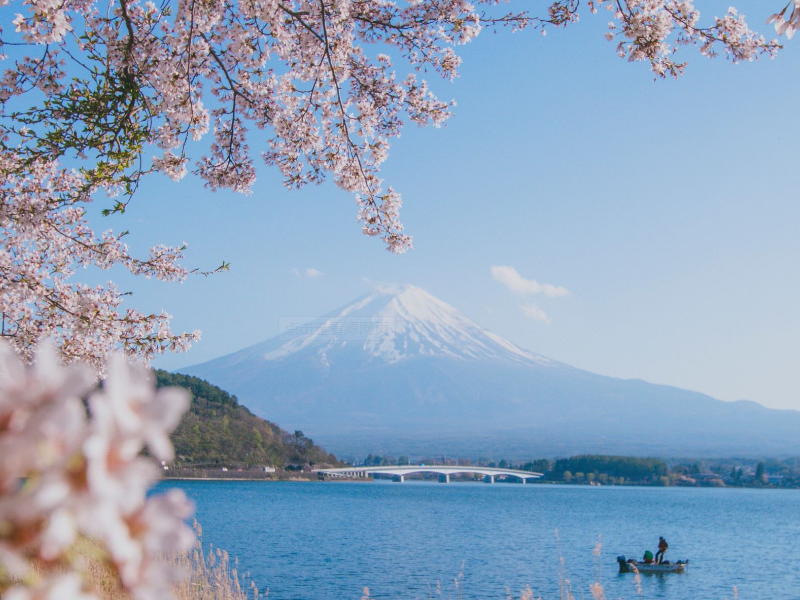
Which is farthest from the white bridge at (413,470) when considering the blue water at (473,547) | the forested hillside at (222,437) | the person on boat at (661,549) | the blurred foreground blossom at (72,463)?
the blurred foreground blossom at (72,463)

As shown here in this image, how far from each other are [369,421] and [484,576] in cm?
16718

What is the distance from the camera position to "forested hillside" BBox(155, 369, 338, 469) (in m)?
68.2

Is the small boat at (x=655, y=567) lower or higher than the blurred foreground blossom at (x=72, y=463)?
lower

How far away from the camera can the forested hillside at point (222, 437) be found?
68.2 metres

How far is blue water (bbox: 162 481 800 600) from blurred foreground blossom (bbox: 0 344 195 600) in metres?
8.43

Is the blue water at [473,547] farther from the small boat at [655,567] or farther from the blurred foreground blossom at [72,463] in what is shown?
the blurred foreground blossom at [72,463]

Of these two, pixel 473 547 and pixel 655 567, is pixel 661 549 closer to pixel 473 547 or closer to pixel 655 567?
pixel 655 567

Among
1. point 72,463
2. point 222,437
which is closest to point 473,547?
point 72,463

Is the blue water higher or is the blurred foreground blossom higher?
the blurred foreground blossom

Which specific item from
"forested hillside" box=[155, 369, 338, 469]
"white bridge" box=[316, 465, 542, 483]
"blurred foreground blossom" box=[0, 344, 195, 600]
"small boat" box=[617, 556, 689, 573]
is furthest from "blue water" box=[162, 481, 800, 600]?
"white bridge" box=[316, 465, 542, 483]

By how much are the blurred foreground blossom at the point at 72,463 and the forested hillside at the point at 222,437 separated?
65628 mm

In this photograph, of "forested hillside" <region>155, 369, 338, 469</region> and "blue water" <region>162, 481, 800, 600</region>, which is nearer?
"blue water" <region>162, 481, 800, 600</region>

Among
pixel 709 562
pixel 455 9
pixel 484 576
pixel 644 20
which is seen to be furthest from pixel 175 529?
pixel 709 562

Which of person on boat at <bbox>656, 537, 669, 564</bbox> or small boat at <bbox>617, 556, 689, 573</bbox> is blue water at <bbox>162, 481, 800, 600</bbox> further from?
person on boat at <bbox>656, 537, 669, 564</bbox>
